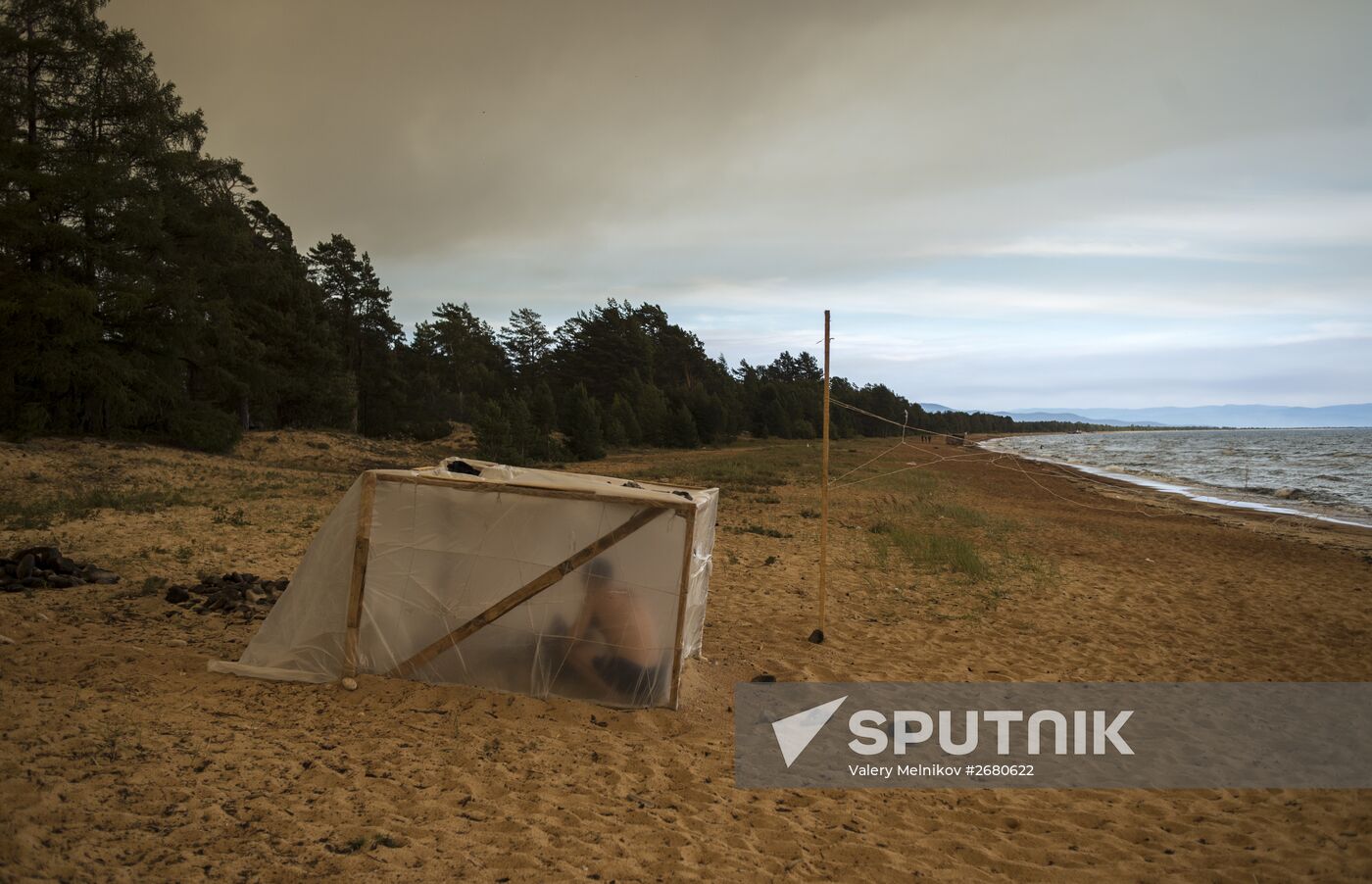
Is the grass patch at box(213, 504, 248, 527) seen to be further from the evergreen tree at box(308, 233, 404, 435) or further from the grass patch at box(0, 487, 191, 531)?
the evergreen tree at box(308, 233, 404, 435)

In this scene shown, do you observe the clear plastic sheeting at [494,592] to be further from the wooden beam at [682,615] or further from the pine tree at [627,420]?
the pine tree at [627,420]

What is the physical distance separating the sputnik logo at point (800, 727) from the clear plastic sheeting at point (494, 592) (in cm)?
91

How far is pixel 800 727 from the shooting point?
18.8 ft

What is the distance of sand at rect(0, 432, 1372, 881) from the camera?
11.5ft

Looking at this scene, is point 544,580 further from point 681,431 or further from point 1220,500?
point 681,431

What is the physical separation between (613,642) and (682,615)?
0.60 m

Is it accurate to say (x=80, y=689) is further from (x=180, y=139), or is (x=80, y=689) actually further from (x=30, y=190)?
(x=180, y=139)

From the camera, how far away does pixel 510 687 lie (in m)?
5.52

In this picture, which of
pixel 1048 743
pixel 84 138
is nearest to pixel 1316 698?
pixel 1048 743

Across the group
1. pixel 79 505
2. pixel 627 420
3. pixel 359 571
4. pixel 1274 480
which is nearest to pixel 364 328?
pixel 627 420

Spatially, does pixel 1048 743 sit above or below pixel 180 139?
below

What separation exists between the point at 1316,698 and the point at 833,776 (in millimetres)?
5421

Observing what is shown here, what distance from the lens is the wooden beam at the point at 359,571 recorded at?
17.7 ft

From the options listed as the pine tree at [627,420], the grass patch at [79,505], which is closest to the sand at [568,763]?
the grass patch at [79,505]
